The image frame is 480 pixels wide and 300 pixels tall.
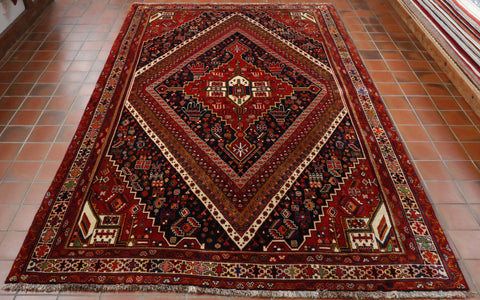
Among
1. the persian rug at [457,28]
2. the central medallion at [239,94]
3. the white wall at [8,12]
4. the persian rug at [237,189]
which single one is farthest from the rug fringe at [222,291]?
the white wall at [8,12]

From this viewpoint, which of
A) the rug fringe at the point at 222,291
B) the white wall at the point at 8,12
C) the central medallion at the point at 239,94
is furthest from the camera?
the white wall at the point at 8,12

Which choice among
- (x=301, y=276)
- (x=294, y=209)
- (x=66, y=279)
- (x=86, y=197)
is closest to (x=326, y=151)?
(x=294, y=209)

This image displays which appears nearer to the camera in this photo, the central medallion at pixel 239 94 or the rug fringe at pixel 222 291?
the rug fringe at pixel 222 291

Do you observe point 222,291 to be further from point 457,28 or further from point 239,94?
point 457,28

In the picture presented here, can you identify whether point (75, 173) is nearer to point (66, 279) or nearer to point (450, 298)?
point (66, 279)

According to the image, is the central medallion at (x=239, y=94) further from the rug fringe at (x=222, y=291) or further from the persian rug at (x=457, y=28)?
the persian rug at (x=457, y=28)

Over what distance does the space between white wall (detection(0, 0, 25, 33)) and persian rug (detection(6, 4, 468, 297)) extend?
3.29 feet

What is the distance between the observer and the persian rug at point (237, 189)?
1693 millimetres

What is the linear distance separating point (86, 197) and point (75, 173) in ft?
0.73

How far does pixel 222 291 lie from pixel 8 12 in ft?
10.5

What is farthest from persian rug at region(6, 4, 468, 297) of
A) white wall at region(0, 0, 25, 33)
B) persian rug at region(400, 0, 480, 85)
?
white wall at region(0, 0, 25, 33)

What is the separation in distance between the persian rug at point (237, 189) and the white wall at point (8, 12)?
1.00 meters

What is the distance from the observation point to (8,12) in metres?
3.07

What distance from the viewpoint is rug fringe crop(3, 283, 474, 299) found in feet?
5.33
